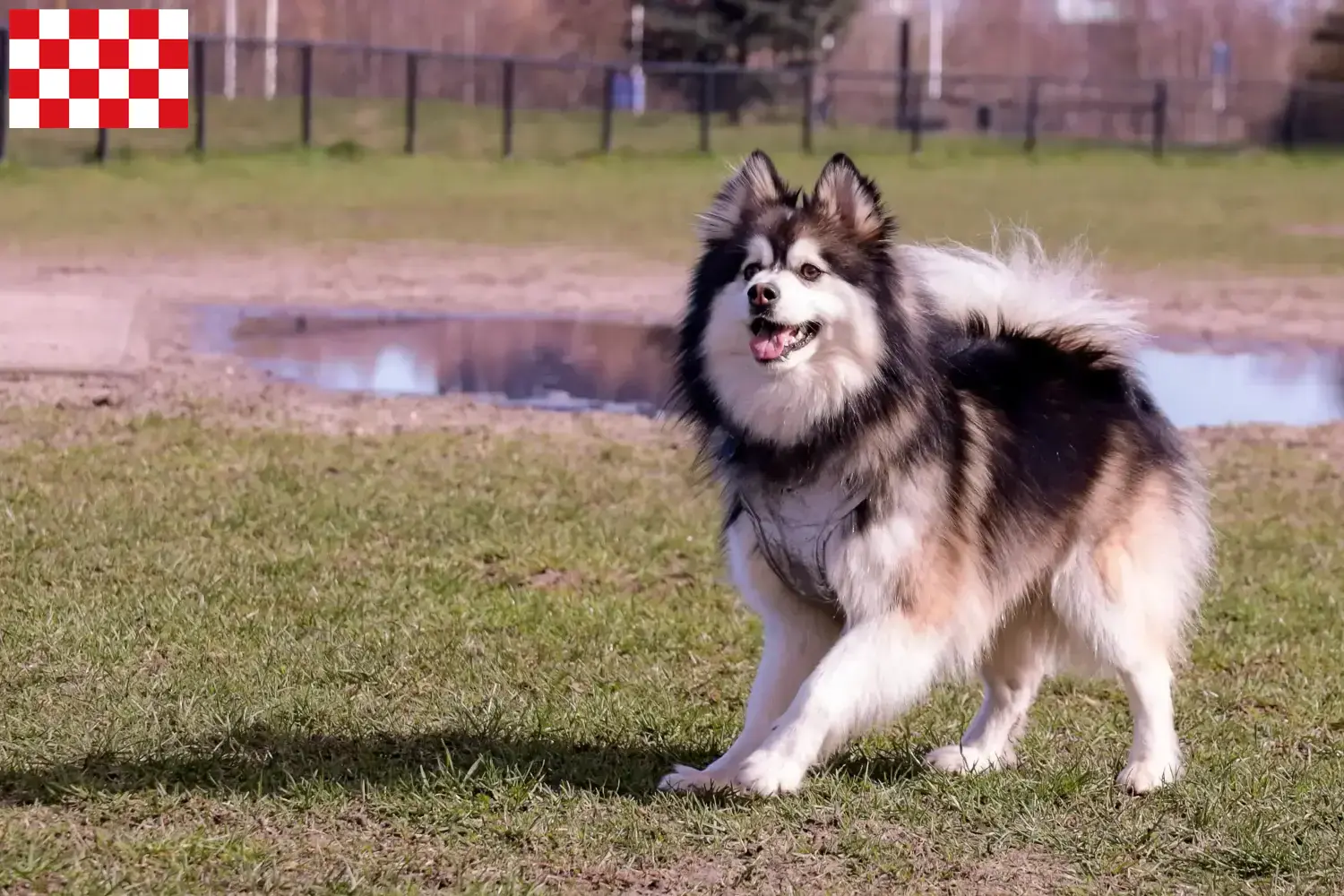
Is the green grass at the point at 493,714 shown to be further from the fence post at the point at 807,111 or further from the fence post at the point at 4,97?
the fence post at the point at 807,111

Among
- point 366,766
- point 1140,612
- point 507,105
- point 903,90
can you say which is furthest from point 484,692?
point 903,90

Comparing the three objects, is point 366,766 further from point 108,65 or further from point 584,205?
point 584,205

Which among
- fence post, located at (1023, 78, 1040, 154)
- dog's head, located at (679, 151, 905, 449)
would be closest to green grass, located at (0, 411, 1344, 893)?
dog's head, located at (679, 151, 905, 449)

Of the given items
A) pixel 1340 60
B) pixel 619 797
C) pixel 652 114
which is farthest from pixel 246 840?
pixel 1340 60

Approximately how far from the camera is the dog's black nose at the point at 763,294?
3.96m

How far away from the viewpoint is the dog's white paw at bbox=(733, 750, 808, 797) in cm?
415

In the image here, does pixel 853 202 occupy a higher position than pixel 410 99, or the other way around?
pixel 410 99

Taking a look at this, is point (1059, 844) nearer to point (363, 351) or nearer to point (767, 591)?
point (767, 591)

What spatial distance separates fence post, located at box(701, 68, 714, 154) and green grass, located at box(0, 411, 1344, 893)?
24.5 meters

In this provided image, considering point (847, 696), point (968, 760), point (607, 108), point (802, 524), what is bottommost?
point (968, 760)

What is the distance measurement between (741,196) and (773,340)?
1.52ft

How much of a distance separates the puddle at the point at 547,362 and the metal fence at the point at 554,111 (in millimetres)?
12554

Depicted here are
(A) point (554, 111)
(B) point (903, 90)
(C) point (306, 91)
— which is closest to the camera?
(C) point (306, 91)

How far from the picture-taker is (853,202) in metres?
4.20
